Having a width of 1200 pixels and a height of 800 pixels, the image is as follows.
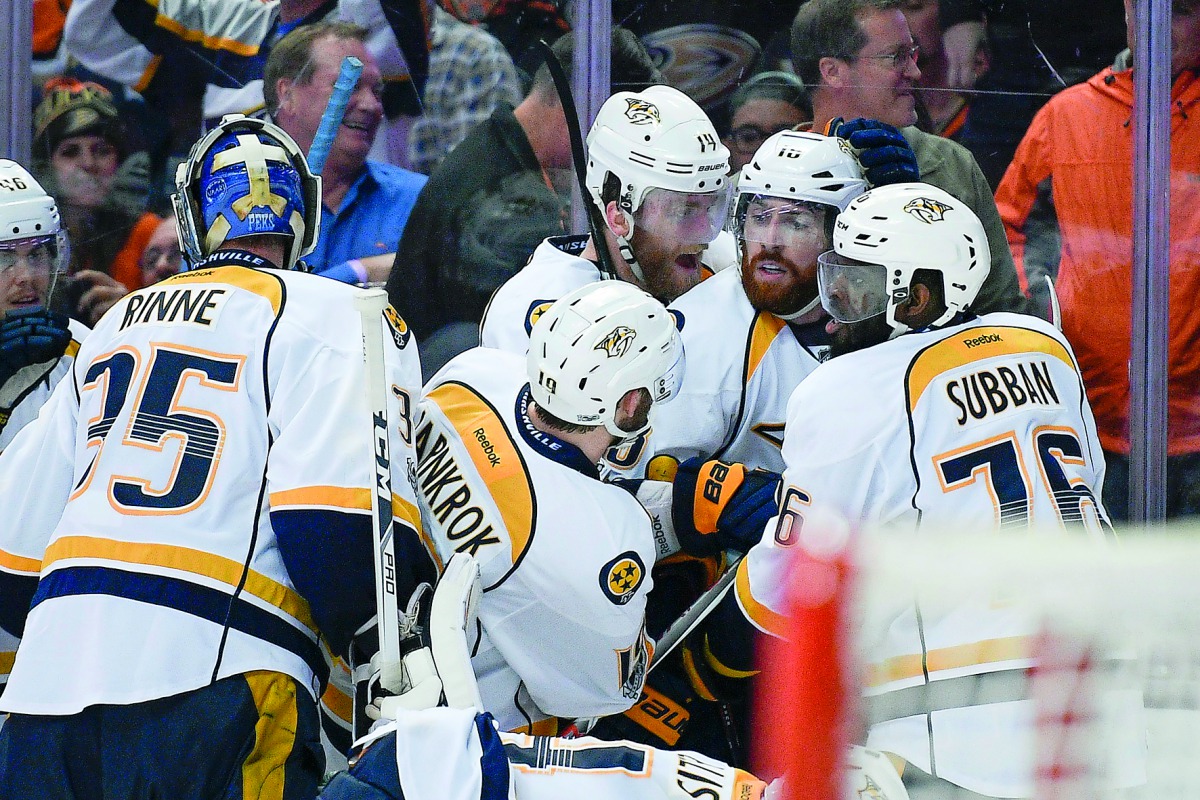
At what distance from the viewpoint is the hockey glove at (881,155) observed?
11.6ft

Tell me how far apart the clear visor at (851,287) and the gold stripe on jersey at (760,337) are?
343 mm

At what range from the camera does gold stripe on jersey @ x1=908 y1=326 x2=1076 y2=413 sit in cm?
288

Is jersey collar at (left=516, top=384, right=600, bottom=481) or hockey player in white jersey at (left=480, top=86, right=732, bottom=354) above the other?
hockey player in white jersey at (left=480, top=86, right=732, bottom=354)

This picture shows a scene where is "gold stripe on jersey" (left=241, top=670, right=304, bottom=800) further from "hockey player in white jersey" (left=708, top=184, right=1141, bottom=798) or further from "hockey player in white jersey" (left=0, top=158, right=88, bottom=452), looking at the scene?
"hockey player in white jersey" (left=0, top=158, right=88, bottom=452)

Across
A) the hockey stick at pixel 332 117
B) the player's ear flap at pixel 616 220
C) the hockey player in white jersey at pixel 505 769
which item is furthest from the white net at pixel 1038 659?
the hockey stick at pixel 332 117

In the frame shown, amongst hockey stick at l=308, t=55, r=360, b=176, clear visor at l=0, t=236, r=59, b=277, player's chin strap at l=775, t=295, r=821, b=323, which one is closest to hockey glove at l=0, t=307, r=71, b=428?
clear visor at l=0, t=236, r=59, b=277

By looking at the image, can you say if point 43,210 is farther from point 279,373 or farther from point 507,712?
point 507,712

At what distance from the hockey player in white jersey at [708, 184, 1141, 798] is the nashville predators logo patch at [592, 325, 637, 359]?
355 mm

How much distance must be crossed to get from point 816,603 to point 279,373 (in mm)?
1566

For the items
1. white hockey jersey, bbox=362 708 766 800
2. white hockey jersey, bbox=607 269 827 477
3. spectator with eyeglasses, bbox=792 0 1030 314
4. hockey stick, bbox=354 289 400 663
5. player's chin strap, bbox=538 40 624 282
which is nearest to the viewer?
white hockey jersey, bbox=362 708 766 800

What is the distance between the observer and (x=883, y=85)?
4.51 m

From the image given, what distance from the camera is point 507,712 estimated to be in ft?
9.44

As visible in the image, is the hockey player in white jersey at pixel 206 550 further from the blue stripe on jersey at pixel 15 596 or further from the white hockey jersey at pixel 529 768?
the white hockey jersey at pixel 529 768

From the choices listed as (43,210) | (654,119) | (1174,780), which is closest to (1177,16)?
(654,119)
